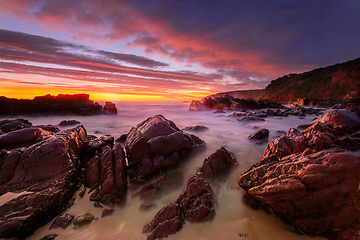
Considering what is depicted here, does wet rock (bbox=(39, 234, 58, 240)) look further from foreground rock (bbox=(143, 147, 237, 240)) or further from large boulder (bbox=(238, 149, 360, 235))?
large boulder (bbox=(238, 149, 360, 235))

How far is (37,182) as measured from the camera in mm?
3564

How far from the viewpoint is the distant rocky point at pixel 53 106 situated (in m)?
17.2

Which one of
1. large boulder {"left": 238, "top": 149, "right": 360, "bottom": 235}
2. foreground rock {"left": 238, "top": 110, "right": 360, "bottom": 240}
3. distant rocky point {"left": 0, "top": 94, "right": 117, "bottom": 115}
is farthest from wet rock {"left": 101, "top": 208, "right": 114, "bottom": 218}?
distant rocky point {"left": 0, "top": 94, "right": 117, "bottom": 115}

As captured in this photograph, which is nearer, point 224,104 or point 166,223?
point 166,223

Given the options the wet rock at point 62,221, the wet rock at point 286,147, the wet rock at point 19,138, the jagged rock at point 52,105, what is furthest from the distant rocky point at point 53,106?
the wet rock at point 286,147

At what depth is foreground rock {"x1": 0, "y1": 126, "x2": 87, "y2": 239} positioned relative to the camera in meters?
2.79

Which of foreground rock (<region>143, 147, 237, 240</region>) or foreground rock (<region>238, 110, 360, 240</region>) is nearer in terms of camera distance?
foreground rock (<region>238, 110, 360, 240</region>)

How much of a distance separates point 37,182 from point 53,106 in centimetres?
2082

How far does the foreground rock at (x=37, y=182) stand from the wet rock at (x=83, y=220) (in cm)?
61

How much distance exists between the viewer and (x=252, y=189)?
3100 millimetres

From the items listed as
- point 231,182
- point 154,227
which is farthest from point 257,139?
point 154,227

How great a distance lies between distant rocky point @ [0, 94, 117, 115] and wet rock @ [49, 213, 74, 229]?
1989 cm

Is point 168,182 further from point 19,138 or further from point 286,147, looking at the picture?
point 19,138

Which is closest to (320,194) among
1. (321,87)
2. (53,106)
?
(53,106)
